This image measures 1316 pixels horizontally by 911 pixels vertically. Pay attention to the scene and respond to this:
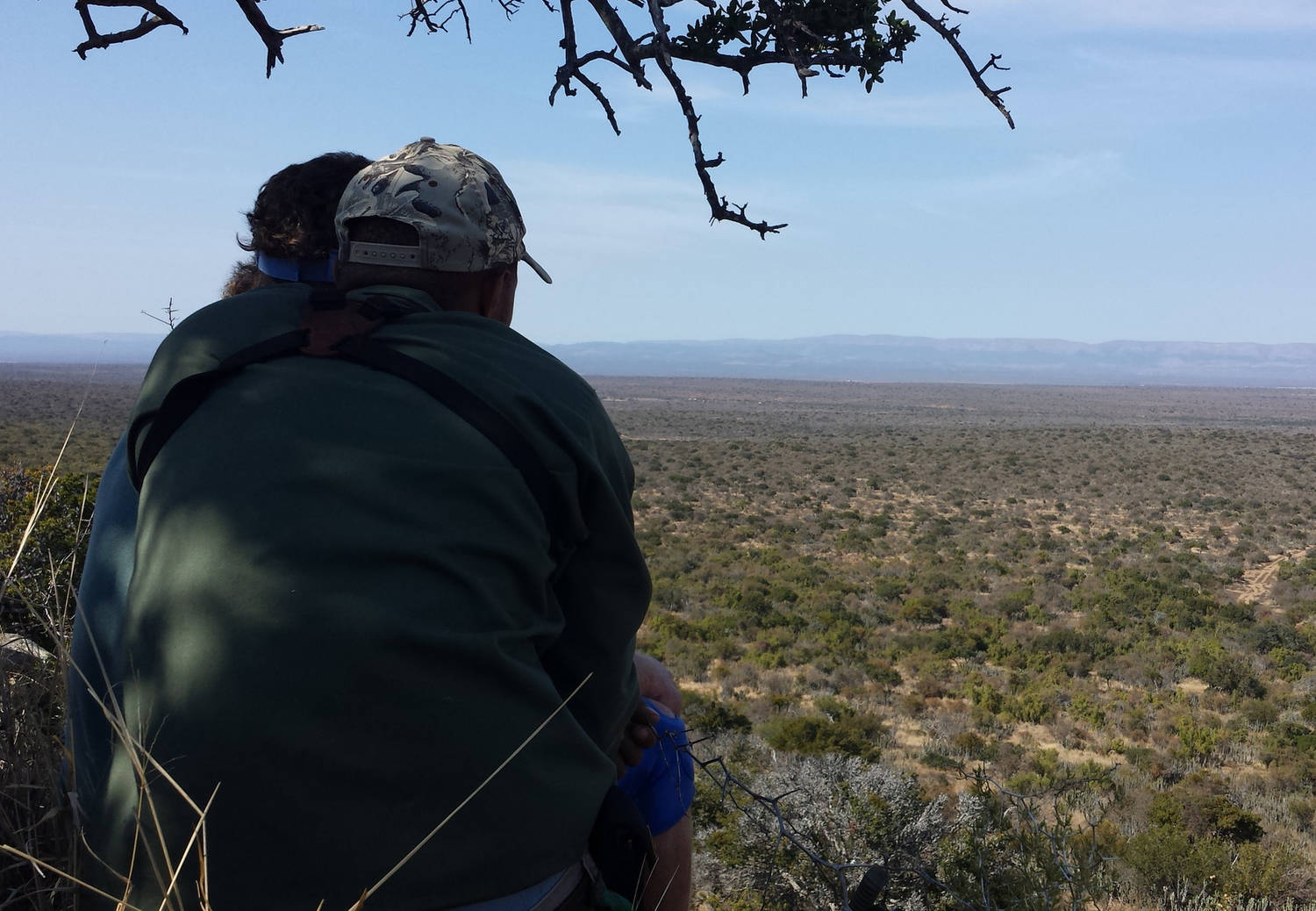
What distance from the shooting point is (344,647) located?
1054mm

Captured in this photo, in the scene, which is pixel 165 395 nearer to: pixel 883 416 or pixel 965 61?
pixel 965 61

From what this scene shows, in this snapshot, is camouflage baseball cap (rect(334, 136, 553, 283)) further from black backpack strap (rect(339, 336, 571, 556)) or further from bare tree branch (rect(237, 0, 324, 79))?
bare tree branch (rect(237, 0, 324, 79))

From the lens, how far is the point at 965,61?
3232mm

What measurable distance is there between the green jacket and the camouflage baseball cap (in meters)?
0.26

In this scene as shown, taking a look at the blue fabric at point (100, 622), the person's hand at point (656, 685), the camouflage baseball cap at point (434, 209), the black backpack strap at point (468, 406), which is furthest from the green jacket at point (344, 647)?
the person's hand at point (656, 685)

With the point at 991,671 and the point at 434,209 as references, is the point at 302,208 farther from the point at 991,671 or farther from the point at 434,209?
the point at 991,671

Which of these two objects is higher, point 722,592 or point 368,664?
point 368,664

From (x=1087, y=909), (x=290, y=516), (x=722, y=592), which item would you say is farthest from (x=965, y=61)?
(x=722, y=592)

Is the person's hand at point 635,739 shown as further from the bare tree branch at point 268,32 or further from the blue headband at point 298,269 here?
the bare tree branch at point 268,32

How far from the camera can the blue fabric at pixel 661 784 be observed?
5.75 feet

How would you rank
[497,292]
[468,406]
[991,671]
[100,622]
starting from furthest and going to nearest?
[991,671] → [497,292] → [100,622] → [468,406]

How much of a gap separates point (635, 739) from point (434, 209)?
0.89 meters

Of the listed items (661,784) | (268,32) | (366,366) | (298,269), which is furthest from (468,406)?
(268,32)

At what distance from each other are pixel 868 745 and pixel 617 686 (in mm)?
8288
